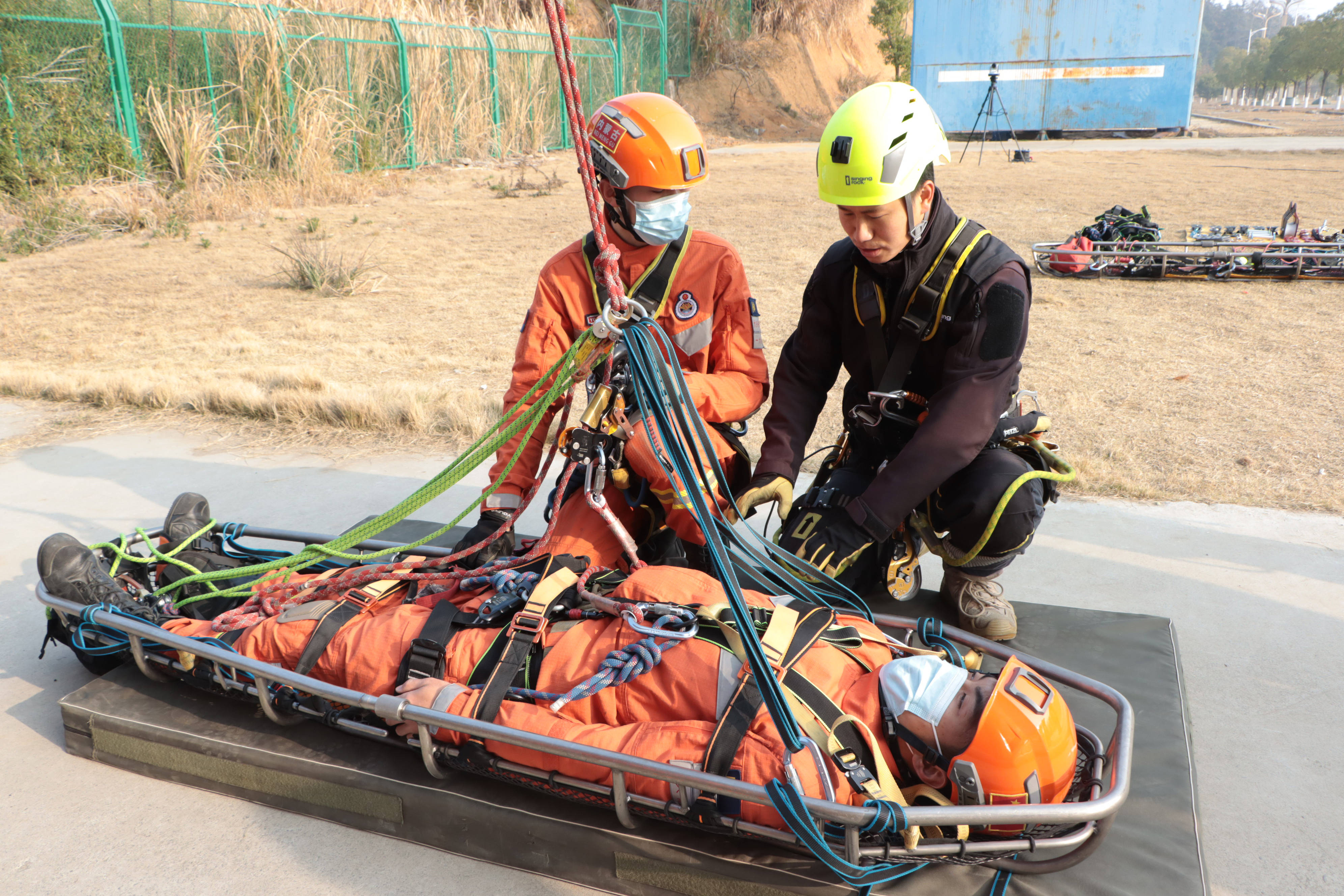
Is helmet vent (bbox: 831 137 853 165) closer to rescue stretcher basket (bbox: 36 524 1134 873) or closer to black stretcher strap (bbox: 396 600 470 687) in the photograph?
rescue stretcher basket (bbox: 36 524 1134 873)

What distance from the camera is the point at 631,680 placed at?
2.17m

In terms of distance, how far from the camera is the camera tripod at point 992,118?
21.2 meters

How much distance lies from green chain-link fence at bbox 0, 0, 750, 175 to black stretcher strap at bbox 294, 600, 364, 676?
11549 mm

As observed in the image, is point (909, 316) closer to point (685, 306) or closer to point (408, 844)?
point (685, 306)

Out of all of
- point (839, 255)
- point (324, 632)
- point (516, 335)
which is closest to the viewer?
point (324, 632)

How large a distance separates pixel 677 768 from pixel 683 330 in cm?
169

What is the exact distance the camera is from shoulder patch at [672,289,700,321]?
3105 mm

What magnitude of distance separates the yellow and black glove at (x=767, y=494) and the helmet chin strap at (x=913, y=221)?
87 centimetres

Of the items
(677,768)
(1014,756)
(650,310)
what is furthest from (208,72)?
(1014,756)

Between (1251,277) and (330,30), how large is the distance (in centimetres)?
1410

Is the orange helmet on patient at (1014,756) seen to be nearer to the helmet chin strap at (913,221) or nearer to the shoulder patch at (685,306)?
the helmet chin strap at (913,221)

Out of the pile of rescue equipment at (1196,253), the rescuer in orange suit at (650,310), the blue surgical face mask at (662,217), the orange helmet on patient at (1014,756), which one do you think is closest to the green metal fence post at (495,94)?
the pile of rescue equipment at (1196,253)

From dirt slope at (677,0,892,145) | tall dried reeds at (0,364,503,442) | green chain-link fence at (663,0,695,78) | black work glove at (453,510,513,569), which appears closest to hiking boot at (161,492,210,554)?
black work glove at (453,510,513,569)

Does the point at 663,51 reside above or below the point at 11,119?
above
